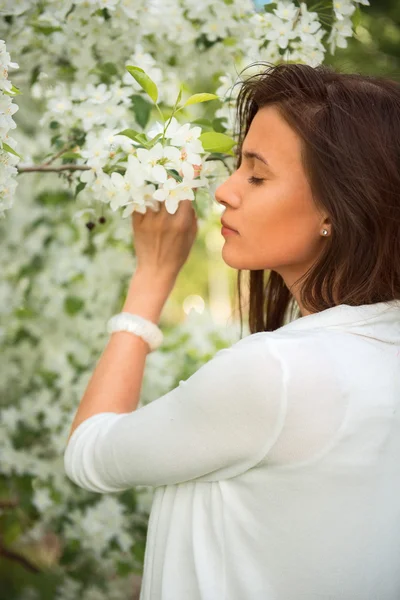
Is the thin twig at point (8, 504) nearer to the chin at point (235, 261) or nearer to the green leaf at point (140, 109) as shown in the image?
the green leaf at point (140, 109)

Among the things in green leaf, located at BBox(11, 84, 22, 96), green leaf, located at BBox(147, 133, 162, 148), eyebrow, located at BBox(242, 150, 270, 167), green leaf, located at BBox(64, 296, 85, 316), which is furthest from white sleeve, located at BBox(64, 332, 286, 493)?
green leaf, located at BBox(64, 296, 85, 316)

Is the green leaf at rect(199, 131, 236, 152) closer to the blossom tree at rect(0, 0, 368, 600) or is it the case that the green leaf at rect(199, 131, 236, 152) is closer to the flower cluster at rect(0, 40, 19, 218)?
the blossom tree at rect(0, 0, 368, 600)

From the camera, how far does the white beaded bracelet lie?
154 centimetres

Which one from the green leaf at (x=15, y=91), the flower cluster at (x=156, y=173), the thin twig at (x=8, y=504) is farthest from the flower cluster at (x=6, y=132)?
the thin twig at (x=8, y=504)

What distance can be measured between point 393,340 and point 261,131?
45cm

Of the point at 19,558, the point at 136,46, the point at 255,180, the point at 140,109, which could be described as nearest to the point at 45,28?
the point at 136,46

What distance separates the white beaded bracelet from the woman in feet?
0.32

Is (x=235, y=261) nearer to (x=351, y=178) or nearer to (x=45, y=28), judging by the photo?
(x=351, y=178)

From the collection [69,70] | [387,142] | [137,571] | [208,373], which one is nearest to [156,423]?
[208,373]

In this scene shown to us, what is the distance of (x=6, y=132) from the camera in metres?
1.30

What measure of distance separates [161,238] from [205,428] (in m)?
0.57

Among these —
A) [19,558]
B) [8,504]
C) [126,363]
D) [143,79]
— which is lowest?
[19,558]

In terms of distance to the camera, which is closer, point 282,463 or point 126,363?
point 282,463

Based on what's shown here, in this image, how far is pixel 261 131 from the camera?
1.38 metres
